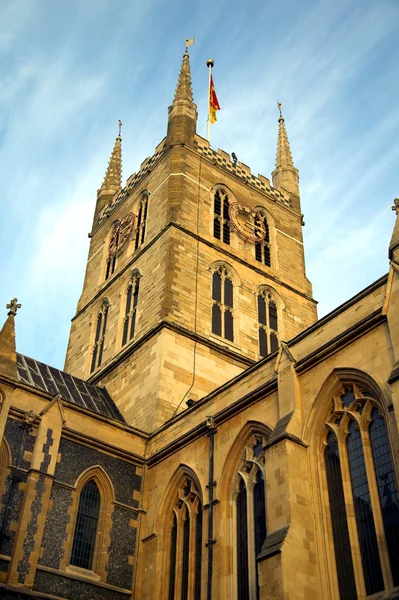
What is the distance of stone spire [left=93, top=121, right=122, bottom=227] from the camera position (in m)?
43.7

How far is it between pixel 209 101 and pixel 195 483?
101 feet

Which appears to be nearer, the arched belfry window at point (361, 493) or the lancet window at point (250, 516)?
the arched belfry window at point (361, 493)

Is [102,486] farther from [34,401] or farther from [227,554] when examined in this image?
[227,554]

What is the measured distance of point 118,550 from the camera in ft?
72.5

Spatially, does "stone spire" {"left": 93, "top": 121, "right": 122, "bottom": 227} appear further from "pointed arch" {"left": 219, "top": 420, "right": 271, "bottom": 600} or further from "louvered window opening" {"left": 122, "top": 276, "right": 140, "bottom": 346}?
"pointed arch" {"left": 219, "top": 420, "right": 271, "bottom": 600}

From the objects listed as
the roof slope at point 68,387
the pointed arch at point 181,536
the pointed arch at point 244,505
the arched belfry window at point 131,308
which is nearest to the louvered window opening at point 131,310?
the arched belfry window at point 131,308

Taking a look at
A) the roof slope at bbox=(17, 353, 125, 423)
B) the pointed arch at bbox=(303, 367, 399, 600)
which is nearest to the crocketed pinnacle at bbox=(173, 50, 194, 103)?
the roof slope at bbox=(17, 353, 125, 423)

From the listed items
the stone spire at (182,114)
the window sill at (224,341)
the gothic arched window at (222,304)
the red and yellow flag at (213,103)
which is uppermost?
the red and yellow flag at (213,103)

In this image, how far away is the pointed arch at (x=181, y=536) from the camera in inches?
814

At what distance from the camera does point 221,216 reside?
36.5 metres

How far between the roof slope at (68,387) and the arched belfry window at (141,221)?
842 cm

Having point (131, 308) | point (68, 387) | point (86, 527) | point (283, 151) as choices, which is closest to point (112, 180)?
point (283, 151)

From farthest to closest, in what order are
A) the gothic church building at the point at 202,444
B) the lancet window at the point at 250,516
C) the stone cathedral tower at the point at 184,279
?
the stone cathedral tower at the point at 184,279 < the lancet window at the point at 250,516 < the gothic church building at the point at 202,444

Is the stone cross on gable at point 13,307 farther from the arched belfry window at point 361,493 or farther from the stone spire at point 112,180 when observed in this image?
the stone spire at point 112,180
